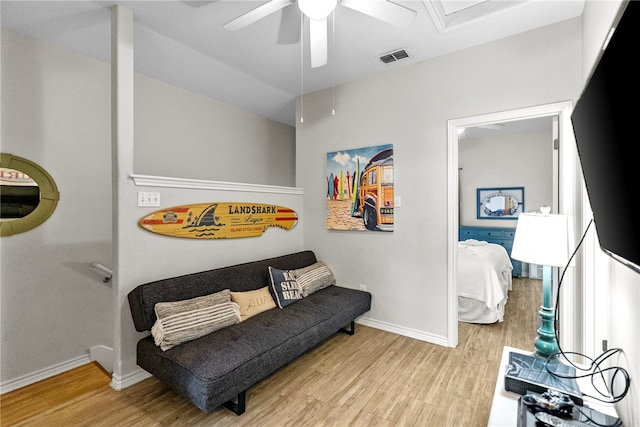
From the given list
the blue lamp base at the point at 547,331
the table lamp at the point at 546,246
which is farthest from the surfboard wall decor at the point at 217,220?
the blue lamp base at the point at 547,331

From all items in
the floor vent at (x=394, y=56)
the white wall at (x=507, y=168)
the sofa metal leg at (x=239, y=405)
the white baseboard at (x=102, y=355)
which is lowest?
the white baseboard at (x=102, y=355)

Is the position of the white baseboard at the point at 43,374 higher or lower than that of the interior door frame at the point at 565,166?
lower

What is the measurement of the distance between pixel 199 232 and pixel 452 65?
108 inches

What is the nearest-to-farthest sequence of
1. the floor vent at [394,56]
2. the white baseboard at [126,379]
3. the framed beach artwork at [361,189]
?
the white baseboard at [126,379], the floor vent at [394,56], the framed beach artwork at [361,189]

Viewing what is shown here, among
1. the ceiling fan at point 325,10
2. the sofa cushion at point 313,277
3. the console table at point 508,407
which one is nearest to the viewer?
the console table at point 508,407

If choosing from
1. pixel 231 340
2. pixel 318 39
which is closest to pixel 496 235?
pixel 318 39

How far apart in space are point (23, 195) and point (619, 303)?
153 inches

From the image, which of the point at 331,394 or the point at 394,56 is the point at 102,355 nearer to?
the point at 331,394

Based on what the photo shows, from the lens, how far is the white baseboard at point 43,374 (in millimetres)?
2336

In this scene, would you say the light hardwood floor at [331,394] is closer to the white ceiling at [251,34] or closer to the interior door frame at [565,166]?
the interior door frame at [565,166]

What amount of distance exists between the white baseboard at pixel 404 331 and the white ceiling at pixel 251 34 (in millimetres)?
2662

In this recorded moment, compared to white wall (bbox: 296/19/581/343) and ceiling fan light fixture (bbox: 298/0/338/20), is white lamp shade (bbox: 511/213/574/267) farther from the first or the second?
ceiling fan light fixture (bbox: 298/0/338/20)

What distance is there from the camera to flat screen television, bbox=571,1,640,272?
68 centimetres

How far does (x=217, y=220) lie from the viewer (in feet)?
9.22
